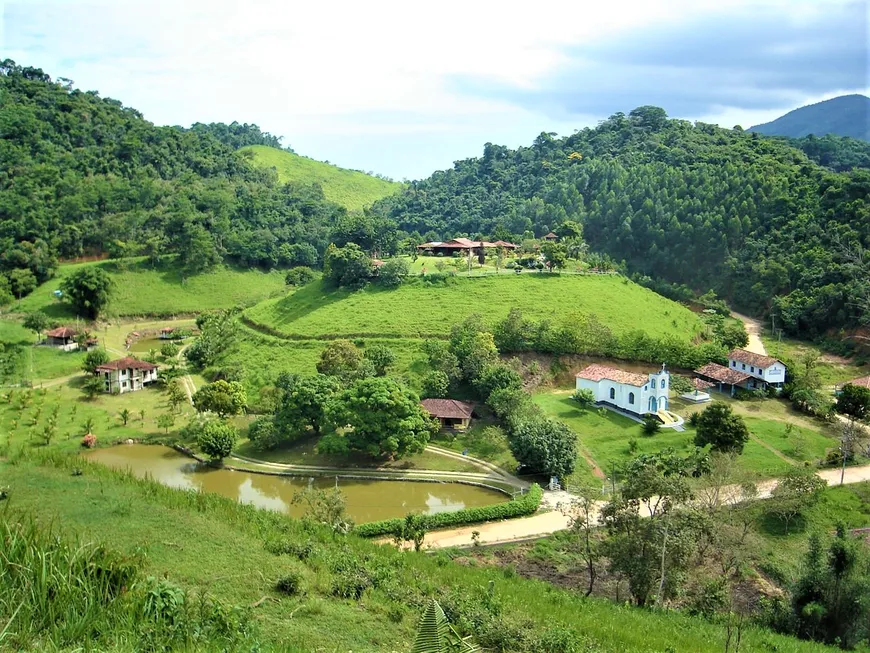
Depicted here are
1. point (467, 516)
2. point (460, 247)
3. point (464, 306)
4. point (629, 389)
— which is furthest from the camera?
point (460, 247)

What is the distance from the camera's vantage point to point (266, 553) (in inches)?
523

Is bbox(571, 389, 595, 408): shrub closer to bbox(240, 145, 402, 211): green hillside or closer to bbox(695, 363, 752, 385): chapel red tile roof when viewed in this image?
Answer: bbox(695, 363, 752, 385): chapel red tile roof

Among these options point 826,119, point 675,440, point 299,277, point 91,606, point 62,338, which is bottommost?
point 675,440

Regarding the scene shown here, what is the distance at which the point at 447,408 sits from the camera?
1123 inches

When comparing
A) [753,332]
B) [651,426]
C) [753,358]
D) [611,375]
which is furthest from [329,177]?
[651,426]

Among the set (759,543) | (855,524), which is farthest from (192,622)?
(855,524)

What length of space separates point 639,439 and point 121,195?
4755 cm

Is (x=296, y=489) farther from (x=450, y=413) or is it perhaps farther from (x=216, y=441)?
(x=450, y=413)

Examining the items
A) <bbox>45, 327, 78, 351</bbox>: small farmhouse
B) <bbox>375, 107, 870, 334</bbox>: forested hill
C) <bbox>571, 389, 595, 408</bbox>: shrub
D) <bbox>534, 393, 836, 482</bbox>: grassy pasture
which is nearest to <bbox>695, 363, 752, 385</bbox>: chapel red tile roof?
<bbox>534, 393, 836, 482</bbox>: grassy pasture

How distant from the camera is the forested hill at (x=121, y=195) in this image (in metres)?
51.3

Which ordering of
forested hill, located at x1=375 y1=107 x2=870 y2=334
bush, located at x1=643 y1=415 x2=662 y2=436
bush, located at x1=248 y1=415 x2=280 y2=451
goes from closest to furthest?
bush, located at x1=248 y1=415 x2=280 y2=451, bush, located at x1=643 y1=415 x2=662 y2=436, forested hill, located at x1=375 y1=107 x2=870 y2=334

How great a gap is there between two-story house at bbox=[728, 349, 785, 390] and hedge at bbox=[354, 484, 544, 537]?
15.0 m

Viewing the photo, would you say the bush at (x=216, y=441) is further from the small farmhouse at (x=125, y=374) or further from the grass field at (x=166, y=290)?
the grass field at (x=166, y=290)

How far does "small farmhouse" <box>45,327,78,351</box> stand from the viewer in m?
37.5
